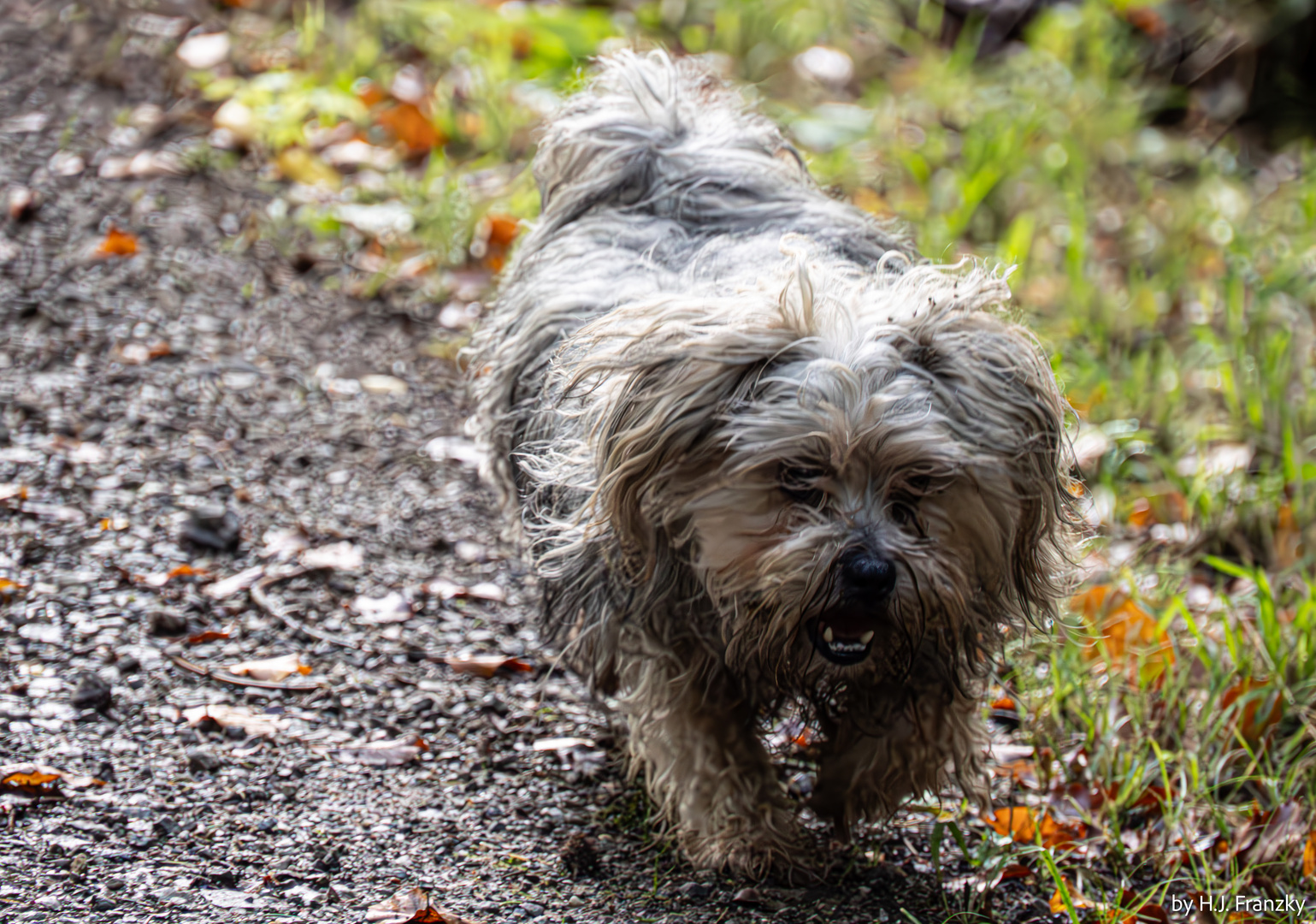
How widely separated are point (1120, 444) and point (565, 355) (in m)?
2.27

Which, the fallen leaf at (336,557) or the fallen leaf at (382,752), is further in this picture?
the fallen leaf at (336,557)

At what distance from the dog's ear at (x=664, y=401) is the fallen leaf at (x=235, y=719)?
96 cm

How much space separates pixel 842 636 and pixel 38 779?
1588 mm

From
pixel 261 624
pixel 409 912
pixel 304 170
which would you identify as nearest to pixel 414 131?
pixel 304 170

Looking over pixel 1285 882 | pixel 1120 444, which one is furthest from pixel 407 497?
pixel 1285 882

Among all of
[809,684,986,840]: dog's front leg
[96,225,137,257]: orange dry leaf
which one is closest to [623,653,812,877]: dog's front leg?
[809,684,986,840]: dog's front leg

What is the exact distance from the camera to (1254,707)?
3396mm

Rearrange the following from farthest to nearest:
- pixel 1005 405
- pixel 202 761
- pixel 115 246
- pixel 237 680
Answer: pixel 115 246 < pixel 237 680 < pixel 202 761 < pixel 1005 405

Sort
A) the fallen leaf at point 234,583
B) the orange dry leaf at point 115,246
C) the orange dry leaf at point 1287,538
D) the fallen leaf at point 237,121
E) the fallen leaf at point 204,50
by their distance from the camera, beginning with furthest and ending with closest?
the fallen leaf at point 204,50 → the fallen leaf at point 237,121 → the orange dry leaf at point 115,246 → the orange dry leaf at point 1287,538 → the fallen leaf at point 234,583

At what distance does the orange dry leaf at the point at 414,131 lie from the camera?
20.8 ft

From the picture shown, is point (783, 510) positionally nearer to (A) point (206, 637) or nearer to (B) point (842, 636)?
(B) point (842, 636)

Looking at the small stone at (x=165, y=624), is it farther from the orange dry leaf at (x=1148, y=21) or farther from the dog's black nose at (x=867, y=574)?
the orange dry leaf at (x=1148, y=21)

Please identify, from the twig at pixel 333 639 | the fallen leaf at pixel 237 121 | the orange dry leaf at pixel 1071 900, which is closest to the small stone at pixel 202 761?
the twig at pixel 333 639

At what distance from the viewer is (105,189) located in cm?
560
